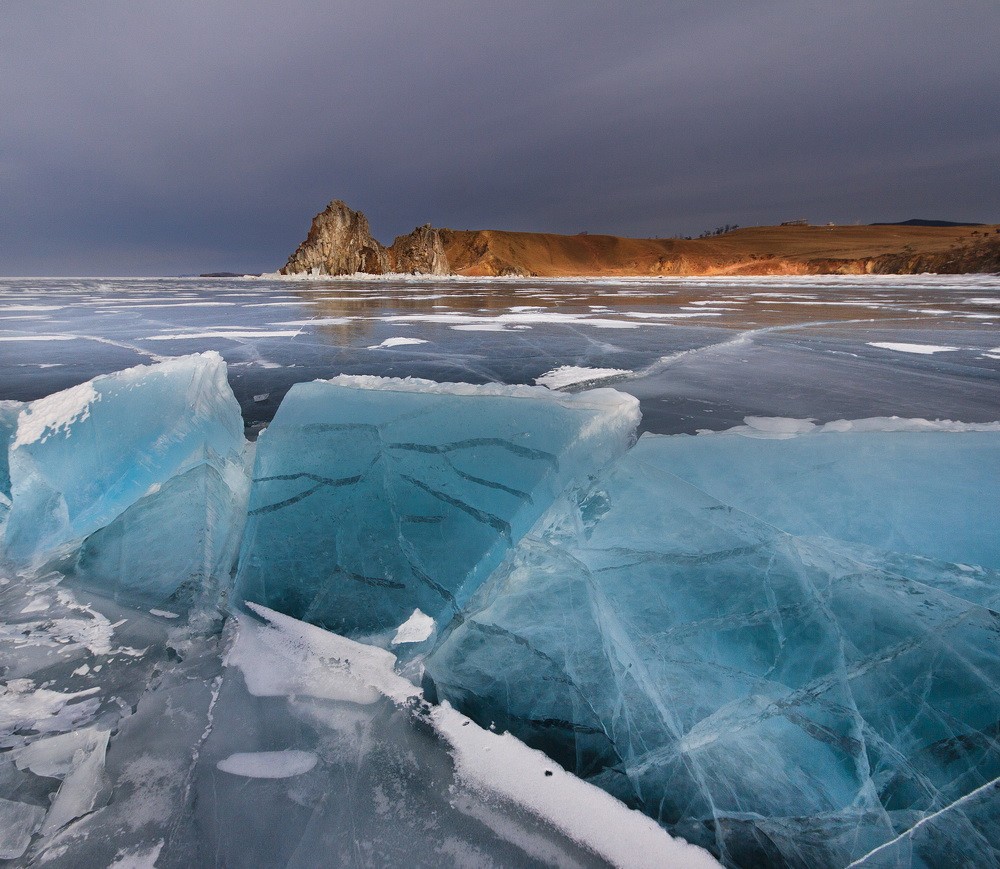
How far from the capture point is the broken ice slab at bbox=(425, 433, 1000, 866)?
0.79 m

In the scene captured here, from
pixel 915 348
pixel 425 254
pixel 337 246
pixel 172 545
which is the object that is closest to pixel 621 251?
pixel 425 254

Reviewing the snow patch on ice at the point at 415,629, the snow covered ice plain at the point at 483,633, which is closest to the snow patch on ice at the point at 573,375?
the snow covered ice plain at the point at 483,633

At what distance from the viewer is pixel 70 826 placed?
0.74 meters

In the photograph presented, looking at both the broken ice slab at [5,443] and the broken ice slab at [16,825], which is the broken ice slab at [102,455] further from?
the broken ice slab at [16,825]

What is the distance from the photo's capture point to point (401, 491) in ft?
4.29

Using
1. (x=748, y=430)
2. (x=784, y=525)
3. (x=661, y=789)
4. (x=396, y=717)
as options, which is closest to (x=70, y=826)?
(x=396, y=717)

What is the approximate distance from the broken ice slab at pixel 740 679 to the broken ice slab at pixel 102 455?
98 centimetres

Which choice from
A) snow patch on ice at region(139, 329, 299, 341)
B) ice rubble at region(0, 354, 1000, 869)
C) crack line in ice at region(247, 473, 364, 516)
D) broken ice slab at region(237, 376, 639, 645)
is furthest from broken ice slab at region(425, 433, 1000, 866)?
snow patch on ice at region(139, 329, 299, 341)

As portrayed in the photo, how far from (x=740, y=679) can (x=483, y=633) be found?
51 centimetres

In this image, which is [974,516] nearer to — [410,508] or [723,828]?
[723,828]

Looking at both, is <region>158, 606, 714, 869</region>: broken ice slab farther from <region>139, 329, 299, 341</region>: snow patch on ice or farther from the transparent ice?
<region>139, 329, 299, 341</region>: snow patch on ice

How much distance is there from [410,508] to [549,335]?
4077mm

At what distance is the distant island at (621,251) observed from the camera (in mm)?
39062

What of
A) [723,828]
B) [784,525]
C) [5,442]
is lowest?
[723,828]
